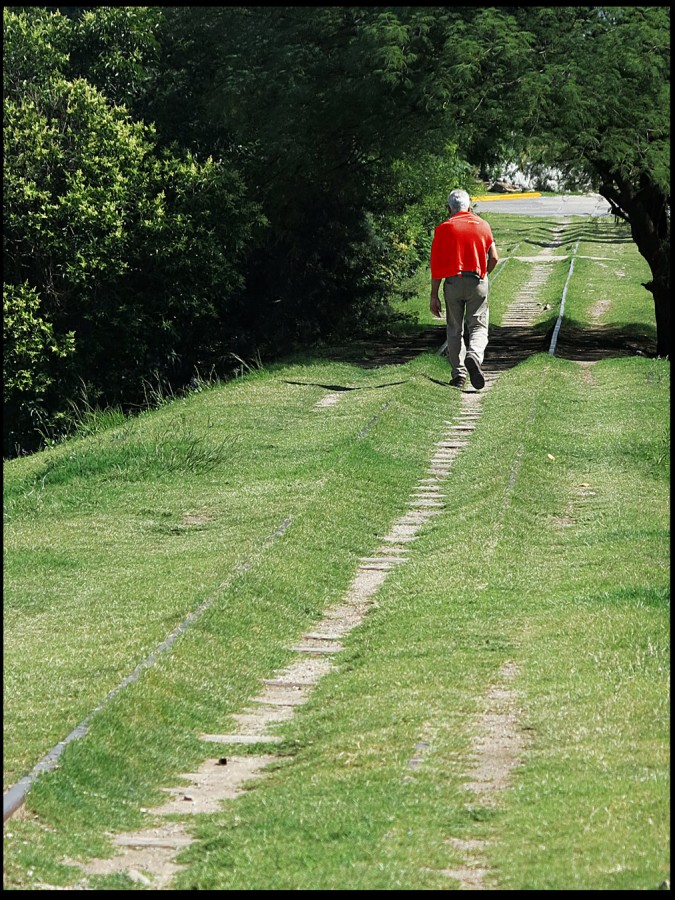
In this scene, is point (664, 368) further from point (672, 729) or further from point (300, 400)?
point (672, 729)

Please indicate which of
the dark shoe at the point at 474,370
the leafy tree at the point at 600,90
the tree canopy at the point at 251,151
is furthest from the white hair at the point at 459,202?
the leafy tree at the point at 600,90

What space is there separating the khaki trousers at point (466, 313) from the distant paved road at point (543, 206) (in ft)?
158

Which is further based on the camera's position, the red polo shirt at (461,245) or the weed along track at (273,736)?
the red polo shirt at (461,245)

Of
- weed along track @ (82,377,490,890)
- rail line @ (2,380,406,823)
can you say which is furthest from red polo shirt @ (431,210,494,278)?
rail line @ (2,380,406,823)

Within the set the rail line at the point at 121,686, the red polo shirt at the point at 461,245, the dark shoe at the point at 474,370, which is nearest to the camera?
the rail line at the point at 121,686

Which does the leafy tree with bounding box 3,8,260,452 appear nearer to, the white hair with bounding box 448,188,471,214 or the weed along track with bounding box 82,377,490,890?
the white hair with bounding box 448,188,471,214

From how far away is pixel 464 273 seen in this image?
15.0 meters

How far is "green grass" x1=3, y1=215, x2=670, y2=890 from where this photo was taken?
5.80 meters

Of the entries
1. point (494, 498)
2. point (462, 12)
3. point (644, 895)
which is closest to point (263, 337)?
point (462, 12)

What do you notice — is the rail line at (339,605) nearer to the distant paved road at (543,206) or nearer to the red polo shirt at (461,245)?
the red polo shirt at (461,245)

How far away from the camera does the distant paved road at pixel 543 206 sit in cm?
6638

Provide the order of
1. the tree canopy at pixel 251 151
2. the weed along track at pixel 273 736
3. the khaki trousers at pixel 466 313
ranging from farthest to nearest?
the tree canopy at pixel 251 151, the khaki trousers at pixel 466 313, the weed along track at pixel 273 736

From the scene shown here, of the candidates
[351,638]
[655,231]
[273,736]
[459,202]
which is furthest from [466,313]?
[655,231]

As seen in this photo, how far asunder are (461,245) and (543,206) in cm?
5864
